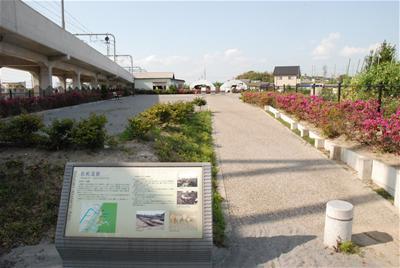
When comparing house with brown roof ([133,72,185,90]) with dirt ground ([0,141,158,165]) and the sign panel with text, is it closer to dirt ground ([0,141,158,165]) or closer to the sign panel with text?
dirt ground ([0,141,158,165])

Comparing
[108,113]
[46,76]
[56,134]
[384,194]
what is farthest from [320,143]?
[46,76]

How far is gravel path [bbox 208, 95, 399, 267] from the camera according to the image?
388cm

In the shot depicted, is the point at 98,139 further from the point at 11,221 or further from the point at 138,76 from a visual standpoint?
the point at 138,76

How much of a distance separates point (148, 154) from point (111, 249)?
3.62 m

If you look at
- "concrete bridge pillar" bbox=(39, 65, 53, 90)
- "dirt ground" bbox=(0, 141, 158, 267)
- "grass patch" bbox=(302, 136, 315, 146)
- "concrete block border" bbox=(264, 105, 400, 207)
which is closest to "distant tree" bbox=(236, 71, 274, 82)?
"concrete bridge pillar" bbox=(39, 65, 53, 90)

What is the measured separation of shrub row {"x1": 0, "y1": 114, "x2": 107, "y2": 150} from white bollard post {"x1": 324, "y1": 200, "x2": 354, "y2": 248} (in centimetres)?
438

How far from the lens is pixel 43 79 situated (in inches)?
1049

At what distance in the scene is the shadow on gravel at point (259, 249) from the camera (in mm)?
3818

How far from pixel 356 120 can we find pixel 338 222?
18.8ft

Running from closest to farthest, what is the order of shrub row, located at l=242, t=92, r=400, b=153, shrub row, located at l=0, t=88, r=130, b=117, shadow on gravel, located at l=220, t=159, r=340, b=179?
1. shadow on gravel, located at l=220, t=159, r=340, b=179
2. shrub row, located at l=242, t=92, r=400, b=153
3. shrub row, located at l=0, t=88, r=130, b=117

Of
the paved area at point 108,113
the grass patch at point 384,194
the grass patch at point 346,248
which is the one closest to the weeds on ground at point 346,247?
the grass patch at point 346,248

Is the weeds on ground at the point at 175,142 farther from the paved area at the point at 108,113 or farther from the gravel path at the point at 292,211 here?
the paved area at the point at 108,113

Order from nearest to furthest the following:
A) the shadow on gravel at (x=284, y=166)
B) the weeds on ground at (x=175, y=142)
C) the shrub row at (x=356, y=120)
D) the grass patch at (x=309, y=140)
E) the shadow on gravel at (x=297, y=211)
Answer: the shadow on gravel at (x=297, y=211) → the weeds on ground at (x=175, y=142) → the shadow on gravel at (x=284, y=166) → the shrub row at (x=356, y=120) → the grass patch at (x=309, y=140)

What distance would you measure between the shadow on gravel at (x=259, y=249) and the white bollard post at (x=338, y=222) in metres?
0.36
